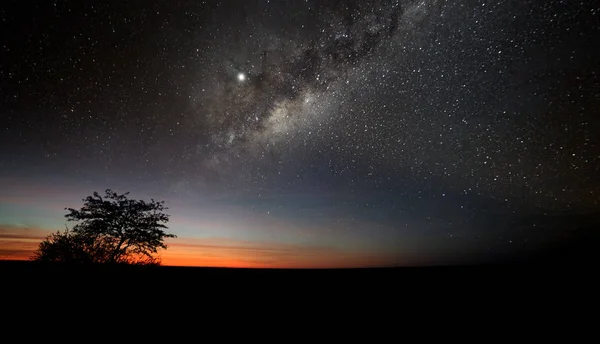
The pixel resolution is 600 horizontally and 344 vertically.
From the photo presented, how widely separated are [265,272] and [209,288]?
4.78ft

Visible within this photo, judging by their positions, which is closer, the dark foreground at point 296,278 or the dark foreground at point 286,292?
the dark foreground at point 286,292

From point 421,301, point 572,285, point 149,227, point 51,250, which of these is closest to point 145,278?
point 421,301

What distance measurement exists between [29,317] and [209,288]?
191 centimetres

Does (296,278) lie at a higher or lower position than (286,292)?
higher

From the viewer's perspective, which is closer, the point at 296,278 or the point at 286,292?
the point at 286,292

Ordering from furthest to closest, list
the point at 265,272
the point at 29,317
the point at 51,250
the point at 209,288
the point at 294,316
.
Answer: the point at 51,250
the point at 265,272
the point at 209,288
the point at 294,316
the point at 29,317

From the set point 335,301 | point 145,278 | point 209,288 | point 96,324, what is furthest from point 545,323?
point 145,278

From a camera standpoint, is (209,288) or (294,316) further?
(209,288)

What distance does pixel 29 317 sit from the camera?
264 cm

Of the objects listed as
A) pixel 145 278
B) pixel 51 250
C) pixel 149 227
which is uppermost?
pixel 149 227

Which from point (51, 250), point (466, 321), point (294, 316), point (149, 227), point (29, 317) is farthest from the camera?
point (149, 227)

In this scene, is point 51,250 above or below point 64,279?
above

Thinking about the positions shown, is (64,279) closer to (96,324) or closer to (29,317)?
(29,317)

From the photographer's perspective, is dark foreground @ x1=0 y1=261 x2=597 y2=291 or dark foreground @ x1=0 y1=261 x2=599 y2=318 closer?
dark foreground @ x1=0 y1=261 x2=599 y2=318
